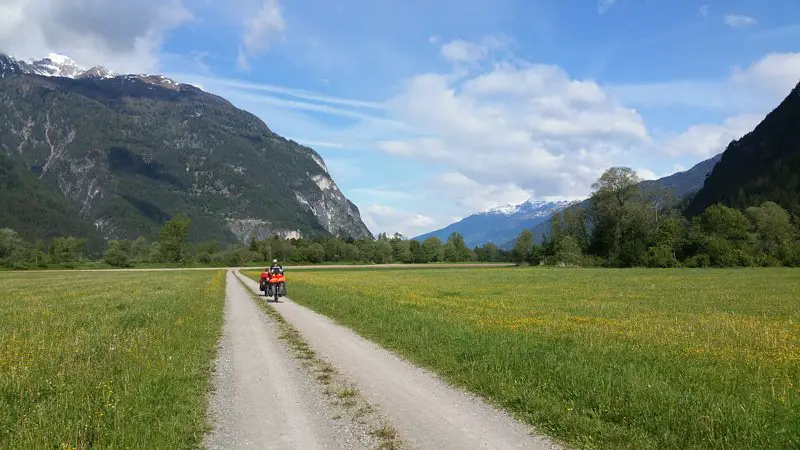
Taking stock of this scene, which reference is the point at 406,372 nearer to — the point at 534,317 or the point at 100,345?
the point at 100,345

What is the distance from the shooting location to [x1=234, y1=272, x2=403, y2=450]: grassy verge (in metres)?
7.04

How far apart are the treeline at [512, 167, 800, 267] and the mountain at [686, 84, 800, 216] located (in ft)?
142

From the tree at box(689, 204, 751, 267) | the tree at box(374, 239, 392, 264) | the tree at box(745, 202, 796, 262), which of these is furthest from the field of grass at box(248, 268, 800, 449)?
the tree at box(374, 239, 392, 264)

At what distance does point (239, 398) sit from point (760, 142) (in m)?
242

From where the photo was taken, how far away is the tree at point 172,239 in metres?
158

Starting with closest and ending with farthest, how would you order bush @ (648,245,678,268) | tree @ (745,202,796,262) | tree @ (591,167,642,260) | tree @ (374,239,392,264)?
bush @ (648,245,678,268) → tree @ (745,202,796,262) → tree @ (591,167,642,260) → tree @ (374,239,392,264)

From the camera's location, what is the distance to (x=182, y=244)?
16088 cm

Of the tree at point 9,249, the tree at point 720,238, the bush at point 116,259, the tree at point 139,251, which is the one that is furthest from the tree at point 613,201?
the tree at point 139,251

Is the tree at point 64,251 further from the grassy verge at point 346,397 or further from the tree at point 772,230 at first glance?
the tree at point 772,230

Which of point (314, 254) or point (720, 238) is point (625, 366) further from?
point (314, 254)

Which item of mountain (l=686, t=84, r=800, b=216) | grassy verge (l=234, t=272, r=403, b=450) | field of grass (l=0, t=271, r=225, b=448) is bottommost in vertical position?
grassy verge (l=234, t=272, r=403, b=450)

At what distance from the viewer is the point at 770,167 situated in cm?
17188

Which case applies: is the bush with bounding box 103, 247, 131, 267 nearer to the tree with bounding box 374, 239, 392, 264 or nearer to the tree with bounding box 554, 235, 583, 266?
the tree with bounding box 374, 239, 392, 264

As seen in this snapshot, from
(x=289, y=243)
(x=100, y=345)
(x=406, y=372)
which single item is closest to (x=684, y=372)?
(x=406, y=372)
